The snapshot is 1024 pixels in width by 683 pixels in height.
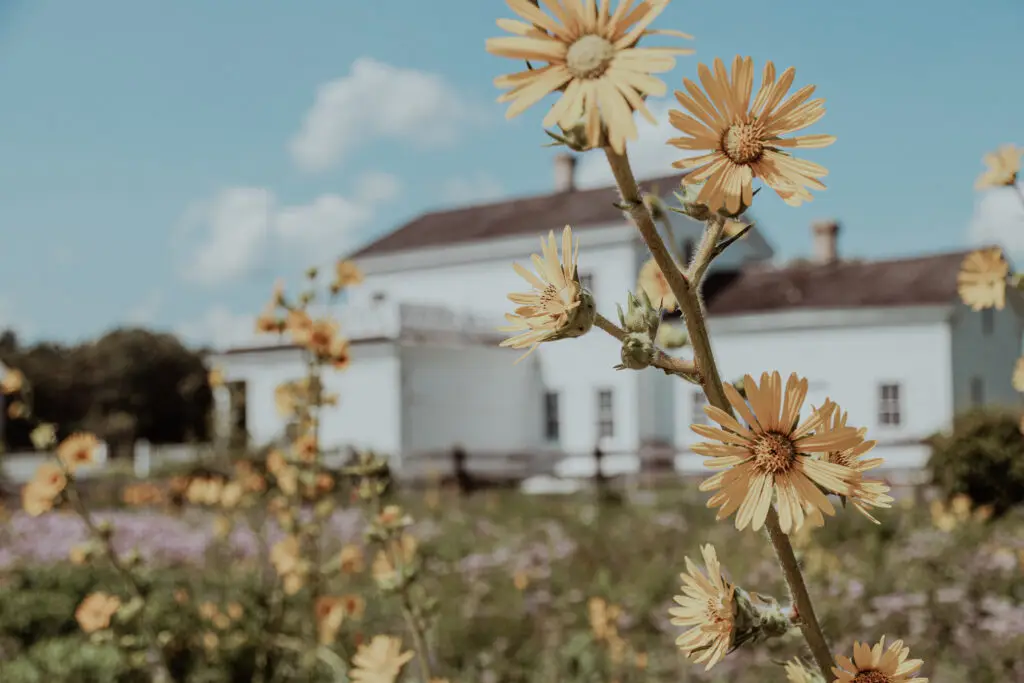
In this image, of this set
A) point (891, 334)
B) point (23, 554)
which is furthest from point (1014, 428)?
point (23, 554)

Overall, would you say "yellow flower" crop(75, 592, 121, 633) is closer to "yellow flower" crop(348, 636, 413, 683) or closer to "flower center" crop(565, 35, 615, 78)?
"yellow flower" crop(348, 636, 413, 683)

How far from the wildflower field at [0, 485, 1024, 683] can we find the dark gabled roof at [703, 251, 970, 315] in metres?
8.95

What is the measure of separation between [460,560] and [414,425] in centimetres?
1212

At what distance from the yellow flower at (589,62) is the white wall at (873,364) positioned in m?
17.9

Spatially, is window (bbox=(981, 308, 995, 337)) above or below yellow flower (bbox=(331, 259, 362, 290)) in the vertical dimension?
above

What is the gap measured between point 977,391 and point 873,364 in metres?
3.06

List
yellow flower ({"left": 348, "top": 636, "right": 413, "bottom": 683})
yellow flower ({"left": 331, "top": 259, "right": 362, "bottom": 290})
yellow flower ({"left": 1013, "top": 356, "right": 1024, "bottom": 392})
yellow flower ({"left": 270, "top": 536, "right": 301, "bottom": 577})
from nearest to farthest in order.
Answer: yellow flower ({"left": 348, "top": 636, "right": 413, "bottom": 683}) → yellow flower ({"left": 1013, "top": 356, "right": 1024, "bottom": 392}) → yellow flower ({"left": 270, "top": 536, "right": 301, "bottom": 577}) → yellow flower ({"left": 331, "top": 259, "right": 362, "bottom": 290})

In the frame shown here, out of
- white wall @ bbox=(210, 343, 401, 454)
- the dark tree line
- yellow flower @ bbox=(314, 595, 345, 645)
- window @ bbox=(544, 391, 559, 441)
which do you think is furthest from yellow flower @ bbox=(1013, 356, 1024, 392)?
the dark tree line

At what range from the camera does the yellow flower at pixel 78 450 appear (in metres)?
3.58

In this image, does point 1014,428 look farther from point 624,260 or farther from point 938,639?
point 624,260

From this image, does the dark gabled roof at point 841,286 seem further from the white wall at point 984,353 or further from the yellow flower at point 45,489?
the yellow flower at point 45,489

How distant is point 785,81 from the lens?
924mm

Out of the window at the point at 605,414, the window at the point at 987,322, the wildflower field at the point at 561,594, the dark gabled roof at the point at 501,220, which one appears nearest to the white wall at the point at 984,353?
the window at the point at 987,322

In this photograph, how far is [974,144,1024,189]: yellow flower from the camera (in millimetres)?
2898
